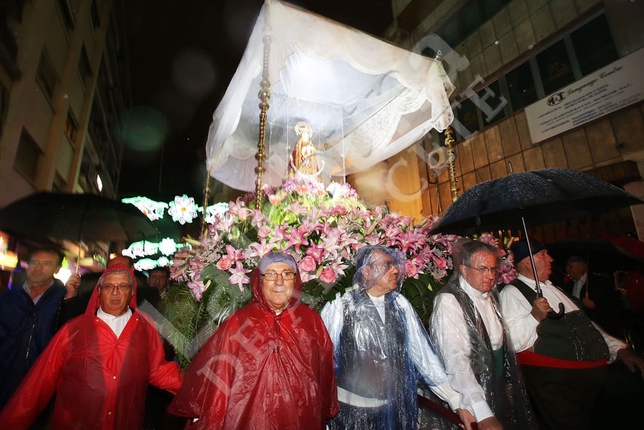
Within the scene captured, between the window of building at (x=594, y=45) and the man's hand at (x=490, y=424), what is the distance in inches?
380

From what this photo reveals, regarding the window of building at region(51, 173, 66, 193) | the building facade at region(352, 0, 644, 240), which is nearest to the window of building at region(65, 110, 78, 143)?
the window of building at region(51, 173, 66, 193)

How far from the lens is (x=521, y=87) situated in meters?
9.62

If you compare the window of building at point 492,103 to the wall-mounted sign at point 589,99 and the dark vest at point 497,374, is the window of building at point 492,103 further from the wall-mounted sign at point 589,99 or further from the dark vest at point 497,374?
the dark vest at point 497,374

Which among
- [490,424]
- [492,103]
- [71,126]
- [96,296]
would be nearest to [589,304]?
[490,424]

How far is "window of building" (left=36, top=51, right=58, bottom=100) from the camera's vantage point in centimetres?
1050

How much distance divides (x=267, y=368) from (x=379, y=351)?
833mm

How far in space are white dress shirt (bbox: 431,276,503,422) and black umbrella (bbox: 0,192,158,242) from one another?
160 inches

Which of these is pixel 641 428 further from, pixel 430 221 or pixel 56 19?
pixel 56 19

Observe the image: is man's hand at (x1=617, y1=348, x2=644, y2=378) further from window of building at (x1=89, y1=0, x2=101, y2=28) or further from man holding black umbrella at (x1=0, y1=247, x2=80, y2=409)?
window of building at (x1=89, y1=0, x2=101, y2=28)

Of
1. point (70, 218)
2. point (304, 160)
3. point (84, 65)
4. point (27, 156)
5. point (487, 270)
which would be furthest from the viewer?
point (84, 65)

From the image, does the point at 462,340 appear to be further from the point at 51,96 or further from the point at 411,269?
the point at 51,96

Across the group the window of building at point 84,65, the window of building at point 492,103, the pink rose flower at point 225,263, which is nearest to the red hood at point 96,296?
the pink rose flower at point 225,263

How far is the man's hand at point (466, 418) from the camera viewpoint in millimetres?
1975

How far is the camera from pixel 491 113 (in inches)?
412
